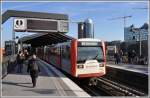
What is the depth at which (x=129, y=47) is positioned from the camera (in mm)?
52781

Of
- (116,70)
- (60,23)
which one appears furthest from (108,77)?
(60,23)

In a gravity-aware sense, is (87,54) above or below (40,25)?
below

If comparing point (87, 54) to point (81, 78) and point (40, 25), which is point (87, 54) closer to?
point (81, 78)

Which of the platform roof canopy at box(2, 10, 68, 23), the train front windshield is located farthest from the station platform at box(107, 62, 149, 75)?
the platform roof canopy at box(2, 10, 68, 23)

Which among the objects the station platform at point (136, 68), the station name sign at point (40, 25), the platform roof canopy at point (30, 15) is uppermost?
the platform roof canopy at point (30, 15)

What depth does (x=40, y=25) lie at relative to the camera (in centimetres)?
3866

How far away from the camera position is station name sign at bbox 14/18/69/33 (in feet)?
114

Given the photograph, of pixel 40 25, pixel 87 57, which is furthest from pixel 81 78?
pixel 40 25

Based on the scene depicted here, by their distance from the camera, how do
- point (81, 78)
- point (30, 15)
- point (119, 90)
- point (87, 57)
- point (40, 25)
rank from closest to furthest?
point (119, 90) < point (87, 57) < point (81, 78) < point (30, 15) < point (40, 25)

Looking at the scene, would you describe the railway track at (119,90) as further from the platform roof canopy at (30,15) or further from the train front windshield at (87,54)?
the platform roof canopy at (30,15)

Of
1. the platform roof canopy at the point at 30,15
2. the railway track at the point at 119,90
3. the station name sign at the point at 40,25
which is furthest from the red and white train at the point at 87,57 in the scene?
the station name sign at the point at 40,25

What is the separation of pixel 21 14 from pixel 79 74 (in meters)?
11.5

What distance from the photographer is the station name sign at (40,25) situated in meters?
34.9

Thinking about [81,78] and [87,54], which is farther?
[81,78]
